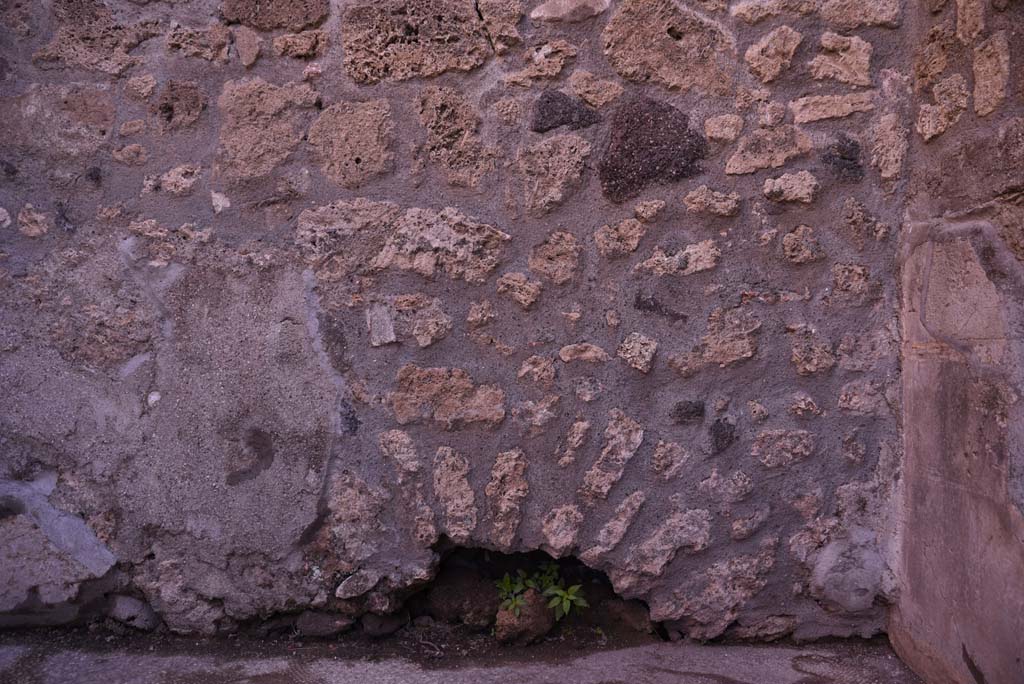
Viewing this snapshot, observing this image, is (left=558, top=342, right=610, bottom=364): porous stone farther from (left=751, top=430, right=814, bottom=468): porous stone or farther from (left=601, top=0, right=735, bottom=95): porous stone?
(left=601, top=0, right=735, bottom=95): porous stone

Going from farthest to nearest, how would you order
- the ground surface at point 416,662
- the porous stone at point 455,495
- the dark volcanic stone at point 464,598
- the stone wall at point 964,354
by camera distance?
the dark volcanic stone at point 464,598
the porous stone at point 455,495
the ground surface at point 416,662
the stone wall at point 964,354

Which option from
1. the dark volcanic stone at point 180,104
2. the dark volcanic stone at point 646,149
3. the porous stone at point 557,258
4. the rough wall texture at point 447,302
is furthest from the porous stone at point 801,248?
the dark volcanic stone at point 180,104

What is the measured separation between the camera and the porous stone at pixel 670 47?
6.22 feet

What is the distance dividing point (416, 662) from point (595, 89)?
146cm

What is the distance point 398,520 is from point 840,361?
1.13 metres

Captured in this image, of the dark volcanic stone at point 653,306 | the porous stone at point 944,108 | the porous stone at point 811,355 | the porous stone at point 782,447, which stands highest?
the porous stone at point 944,108

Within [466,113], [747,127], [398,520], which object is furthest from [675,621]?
[466,113]

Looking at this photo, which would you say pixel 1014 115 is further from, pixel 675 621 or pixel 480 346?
pixel 675 621

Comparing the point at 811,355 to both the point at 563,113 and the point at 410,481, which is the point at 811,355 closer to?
the point at 563,113

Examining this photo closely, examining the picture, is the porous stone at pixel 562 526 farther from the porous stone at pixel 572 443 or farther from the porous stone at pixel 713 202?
the porous stone at pixel 713 202

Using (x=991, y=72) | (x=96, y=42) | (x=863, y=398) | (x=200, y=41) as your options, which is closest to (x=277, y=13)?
(x=200, y=41)

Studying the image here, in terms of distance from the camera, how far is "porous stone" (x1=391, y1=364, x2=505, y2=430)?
76.0 inches

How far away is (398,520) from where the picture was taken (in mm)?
1945

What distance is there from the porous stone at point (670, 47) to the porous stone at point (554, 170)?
212 mm
